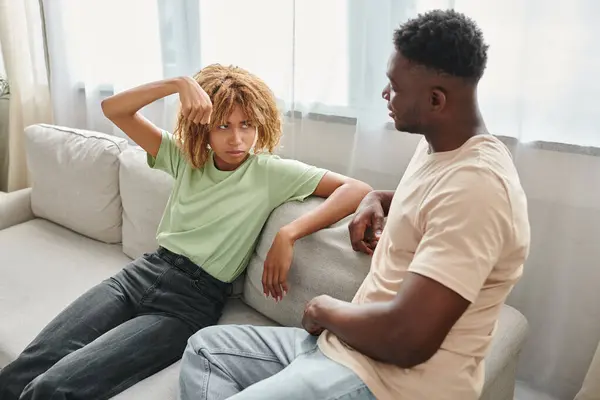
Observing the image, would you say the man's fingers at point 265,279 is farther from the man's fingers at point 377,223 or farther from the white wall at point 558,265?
the white wall at point 558,265

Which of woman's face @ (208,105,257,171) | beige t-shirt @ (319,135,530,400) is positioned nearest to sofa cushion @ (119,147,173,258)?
woman's face @ (208,105,257,171)

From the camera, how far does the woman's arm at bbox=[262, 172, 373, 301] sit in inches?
58.9

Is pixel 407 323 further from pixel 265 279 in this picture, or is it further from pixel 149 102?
pixel 149 102

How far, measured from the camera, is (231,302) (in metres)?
1.77

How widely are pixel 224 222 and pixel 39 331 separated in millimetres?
641

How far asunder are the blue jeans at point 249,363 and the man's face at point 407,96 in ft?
1.54

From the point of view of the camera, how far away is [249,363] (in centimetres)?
129

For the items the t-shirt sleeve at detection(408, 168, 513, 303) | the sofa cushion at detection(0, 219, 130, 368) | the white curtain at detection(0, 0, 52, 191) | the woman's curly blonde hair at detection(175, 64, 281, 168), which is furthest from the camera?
the white curtain at detection(0, 0, 52, 191)

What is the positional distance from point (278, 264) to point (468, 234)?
2.26 ft

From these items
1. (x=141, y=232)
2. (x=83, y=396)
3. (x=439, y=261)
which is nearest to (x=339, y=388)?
(x=439, y=261)

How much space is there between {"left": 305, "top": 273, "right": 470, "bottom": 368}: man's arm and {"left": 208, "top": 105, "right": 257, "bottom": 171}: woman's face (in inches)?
26.7

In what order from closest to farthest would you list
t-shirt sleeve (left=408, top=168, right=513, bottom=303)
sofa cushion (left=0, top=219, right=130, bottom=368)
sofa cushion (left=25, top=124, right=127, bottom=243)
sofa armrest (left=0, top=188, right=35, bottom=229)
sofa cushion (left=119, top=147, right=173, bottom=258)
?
1. t-shirt sleeve (left=408, top=168, right=513, bottom=303)
2. sofa cushion (left=0, top=219, right=130, bottom=368)
3. sofa cushion (left=119, top=147, right=173, bottom=258)
4. sofa cushion (left=25, top=124, right=127, bottom=243)
5. sofa armrest (left=0, top=188, right=35, bottom=229)

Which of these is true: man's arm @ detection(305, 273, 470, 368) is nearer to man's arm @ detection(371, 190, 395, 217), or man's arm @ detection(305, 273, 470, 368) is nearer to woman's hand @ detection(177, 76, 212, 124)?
man's arm @ detection(371, 190, 395, 217)

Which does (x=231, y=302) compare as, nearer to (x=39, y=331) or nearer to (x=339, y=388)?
(x=39, y=331)
